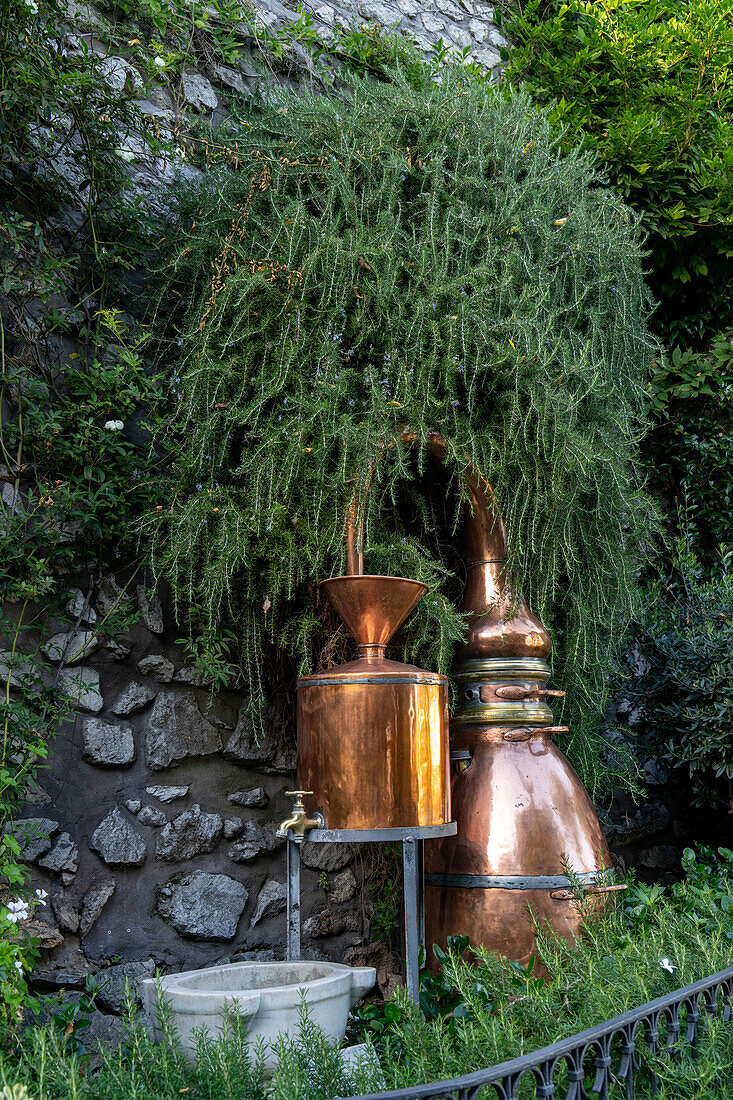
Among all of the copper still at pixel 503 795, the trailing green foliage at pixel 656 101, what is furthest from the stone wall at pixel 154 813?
the trailing green foliage at pixel 656 101

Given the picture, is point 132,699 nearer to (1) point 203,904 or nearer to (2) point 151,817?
(2) point 151,817

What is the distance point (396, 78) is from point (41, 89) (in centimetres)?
104

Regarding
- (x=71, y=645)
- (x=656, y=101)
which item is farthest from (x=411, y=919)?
(x=656, y=101)

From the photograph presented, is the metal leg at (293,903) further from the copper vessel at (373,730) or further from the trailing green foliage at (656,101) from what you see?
the trailing green foliage at (656,101)

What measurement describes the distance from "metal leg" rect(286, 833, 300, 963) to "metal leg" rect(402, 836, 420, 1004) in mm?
271

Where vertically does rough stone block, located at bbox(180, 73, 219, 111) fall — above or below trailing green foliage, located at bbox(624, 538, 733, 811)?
above

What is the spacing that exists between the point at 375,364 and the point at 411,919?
137cm

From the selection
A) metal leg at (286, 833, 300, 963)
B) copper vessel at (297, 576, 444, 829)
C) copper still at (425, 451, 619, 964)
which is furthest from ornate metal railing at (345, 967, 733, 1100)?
metal leg at (286, 833, 300, 963)

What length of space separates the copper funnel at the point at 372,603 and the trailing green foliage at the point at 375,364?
0.48ft

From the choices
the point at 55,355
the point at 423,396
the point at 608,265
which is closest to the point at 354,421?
the point at 423,396

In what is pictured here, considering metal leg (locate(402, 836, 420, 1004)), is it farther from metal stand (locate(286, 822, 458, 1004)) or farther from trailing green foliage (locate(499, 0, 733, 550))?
trailing green foliage (locate(499, 0, 733, 550))

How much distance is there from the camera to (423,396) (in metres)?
2.31

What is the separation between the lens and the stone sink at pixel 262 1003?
1569 mm

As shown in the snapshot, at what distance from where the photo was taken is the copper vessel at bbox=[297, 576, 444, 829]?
1.97 meters
